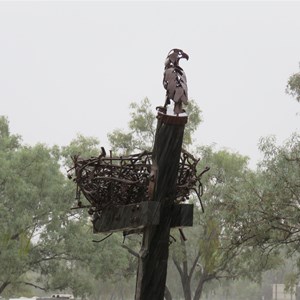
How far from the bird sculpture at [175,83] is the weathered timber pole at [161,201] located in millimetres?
119

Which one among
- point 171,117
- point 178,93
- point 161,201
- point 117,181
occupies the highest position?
point 178,93

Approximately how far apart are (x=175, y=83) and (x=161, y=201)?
2.44 feet

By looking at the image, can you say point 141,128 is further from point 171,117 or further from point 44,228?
point 171,117

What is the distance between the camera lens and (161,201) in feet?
12.9

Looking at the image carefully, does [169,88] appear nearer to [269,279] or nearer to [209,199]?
[209,199]

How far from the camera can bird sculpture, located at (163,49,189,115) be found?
3.99 metres

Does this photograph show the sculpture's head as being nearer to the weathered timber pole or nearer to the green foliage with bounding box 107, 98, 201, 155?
the weathered timber pole

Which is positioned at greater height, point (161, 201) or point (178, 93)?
point (178, 93)

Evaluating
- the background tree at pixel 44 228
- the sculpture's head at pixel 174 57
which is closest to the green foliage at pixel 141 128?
the background tree at pixel 44 228

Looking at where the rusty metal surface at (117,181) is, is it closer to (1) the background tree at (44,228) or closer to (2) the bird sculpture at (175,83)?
(2) the bird sculpture at (175,83)

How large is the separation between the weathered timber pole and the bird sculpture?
12 cm

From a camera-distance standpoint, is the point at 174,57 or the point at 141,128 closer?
the point at 174,57

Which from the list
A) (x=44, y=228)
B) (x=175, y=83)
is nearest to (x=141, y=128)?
(x=44, y=228)

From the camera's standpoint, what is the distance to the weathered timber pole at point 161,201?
155 inches
